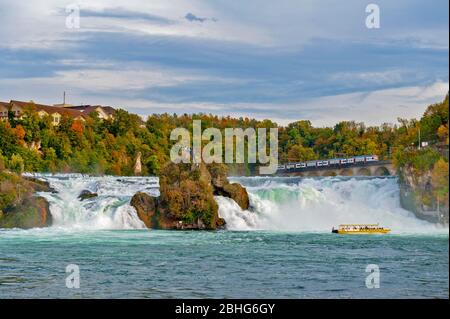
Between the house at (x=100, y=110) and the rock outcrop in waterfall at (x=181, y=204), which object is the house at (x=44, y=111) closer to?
the house at (x=100, y=110)

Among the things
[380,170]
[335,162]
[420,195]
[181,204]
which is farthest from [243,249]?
[335,162]

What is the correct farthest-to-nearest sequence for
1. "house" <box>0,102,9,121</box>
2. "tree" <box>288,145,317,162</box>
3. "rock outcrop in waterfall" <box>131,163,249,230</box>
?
1. "tree" <box>288,145,317,162</box>
2. "house" <box>0,102,9,121</box>
3. "rock outcrop in waterfall" <box>131,163,249,230</box>

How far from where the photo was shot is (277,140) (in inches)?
1916

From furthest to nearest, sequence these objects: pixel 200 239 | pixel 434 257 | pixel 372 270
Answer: pixel 200 239
pixel 434 257
pixel 372 270

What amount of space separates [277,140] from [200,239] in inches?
1036

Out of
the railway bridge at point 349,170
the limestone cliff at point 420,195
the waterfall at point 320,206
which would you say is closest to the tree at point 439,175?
the limestone cliff at point 420,195

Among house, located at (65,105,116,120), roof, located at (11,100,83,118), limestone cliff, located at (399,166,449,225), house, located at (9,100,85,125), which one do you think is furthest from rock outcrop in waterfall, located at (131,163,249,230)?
house, located at (65,105,116,120)

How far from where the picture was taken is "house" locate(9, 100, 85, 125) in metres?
43.7

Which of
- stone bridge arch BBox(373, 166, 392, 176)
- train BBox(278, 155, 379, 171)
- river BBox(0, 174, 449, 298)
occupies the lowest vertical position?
river BBox(0, 174, 449, 298)

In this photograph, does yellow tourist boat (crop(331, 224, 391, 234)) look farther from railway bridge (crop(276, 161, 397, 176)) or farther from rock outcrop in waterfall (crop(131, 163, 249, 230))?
railway bridge (crop(276, 161, 397, 176))

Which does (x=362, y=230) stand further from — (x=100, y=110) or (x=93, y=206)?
(x=100, y=110)

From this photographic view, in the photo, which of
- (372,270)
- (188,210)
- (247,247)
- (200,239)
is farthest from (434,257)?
(188,210)

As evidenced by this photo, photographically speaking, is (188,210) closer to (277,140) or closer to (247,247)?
(247,247)
